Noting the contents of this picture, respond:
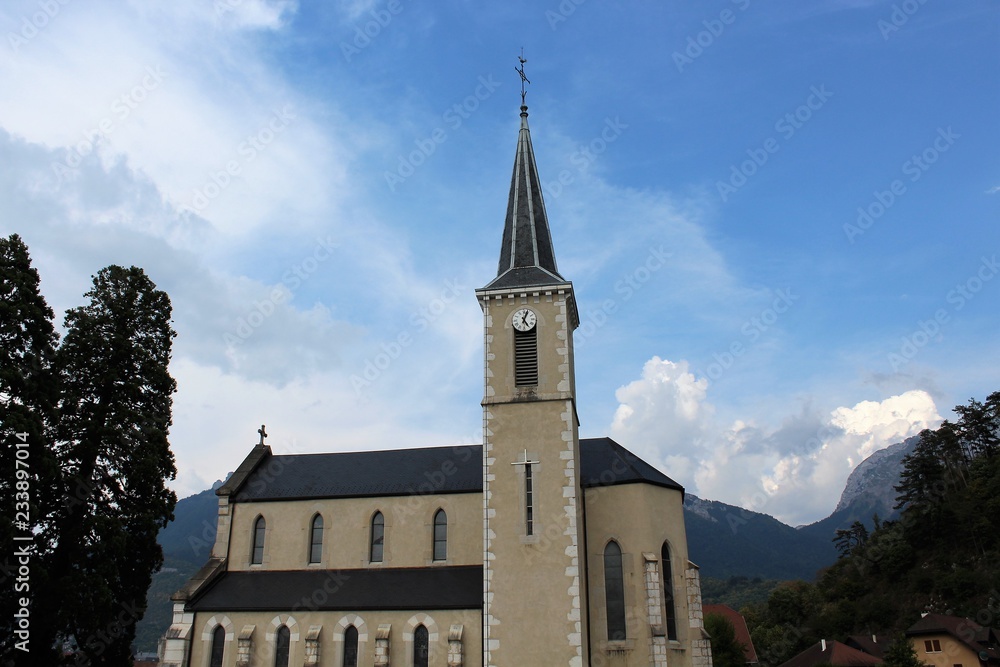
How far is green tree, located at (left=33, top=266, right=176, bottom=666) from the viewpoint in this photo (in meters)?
24.1

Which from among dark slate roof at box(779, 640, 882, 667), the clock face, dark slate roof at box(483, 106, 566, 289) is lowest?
dark slate roof at box(779, 640, 882, 667)

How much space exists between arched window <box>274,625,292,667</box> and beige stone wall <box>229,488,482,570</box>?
3.35 meters

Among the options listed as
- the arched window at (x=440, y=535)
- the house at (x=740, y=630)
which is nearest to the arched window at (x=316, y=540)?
the arched window at (x=440, y=535)

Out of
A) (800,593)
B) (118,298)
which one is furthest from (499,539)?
(800,593)

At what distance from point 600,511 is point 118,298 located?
20.3m

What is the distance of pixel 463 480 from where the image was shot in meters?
32.2

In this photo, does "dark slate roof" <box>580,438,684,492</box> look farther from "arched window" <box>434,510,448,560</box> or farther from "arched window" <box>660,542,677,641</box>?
"arched window" <box>434,510,448,560</box>

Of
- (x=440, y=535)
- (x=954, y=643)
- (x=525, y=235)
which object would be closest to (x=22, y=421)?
(x=440, y=535)

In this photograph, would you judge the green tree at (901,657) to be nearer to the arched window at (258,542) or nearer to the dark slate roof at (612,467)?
the dark slate roof at (612,467)

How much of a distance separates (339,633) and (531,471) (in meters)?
9.76

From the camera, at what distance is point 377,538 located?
31844mm

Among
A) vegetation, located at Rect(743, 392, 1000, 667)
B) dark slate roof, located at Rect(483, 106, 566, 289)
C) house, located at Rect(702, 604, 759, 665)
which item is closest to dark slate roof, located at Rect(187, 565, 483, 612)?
dark slate roof, located at Rect(483, 106, 566, 289)

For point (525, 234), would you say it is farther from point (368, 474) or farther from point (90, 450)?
point (90, 450)

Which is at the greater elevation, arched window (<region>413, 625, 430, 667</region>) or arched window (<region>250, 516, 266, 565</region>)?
arched window (<region>250, 516, 266, 565</region>)
